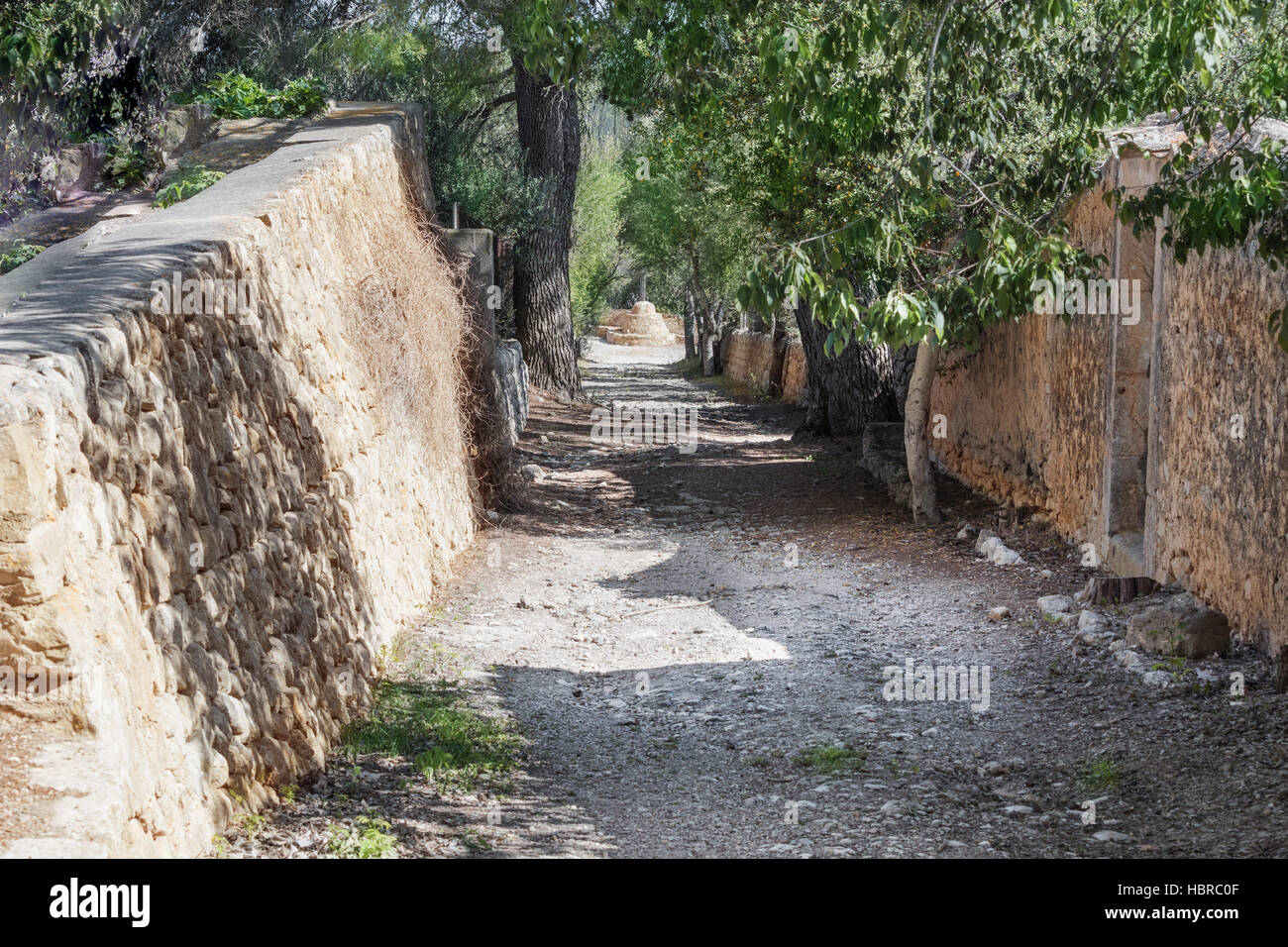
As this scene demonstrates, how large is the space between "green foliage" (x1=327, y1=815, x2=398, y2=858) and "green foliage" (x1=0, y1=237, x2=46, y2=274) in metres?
4.38

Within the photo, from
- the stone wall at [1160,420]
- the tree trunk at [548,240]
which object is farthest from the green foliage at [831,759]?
the tree trunk at [548,240]

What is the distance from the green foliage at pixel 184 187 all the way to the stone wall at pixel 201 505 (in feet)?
2.22

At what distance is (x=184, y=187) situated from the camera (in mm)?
7703

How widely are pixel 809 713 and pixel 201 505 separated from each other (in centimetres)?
320

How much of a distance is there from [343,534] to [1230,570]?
476 centimetres

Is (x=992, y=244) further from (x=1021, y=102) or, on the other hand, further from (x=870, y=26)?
(x=1021, y=102)

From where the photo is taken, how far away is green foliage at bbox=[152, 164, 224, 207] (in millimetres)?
7582

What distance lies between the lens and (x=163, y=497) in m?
3.80

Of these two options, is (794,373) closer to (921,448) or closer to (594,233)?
(921,448)

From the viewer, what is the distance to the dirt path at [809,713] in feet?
14.1

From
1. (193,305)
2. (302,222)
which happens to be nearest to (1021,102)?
(302,222)

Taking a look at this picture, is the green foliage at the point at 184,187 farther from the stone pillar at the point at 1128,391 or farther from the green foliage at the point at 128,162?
the stone pillar at the point at 1128,391

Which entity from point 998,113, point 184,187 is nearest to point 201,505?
point 184,187

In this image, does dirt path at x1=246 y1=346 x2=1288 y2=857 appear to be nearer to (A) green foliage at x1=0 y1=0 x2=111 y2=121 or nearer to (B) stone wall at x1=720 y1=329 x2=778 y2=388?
(A) green foliage at x1=0 y1=0 x2=111 y2=121
